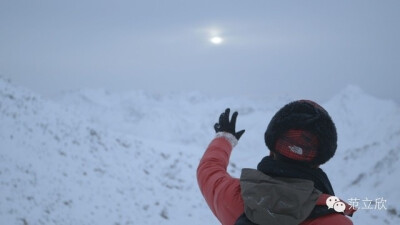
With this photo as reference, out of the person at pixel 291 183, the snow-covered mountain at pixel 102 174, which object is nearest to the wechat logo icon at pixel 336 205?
the person at pixel 291 183

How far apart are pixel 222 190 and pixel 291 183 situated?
46 cm

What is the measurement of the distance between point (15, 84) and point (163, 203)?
39.4 feet

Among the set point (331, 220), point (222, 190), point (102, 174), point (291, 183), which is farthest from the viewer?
point (102, 174)

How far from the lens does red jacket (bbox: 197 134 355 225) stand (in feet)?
4.92

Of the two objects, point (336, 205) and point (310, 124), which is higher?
point (310, 124)

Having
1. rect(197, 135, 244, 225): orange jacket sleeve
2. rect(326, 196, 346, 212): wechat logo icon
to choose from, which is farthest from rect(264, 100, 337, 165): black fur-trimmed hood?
rect(197, 135, 244, 225): orange jacket sleeve

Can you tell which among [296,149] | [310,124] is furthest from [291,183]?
[310,124]

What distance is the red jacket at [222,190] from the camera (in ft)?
4.92

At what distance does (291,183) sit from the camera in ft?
5.31

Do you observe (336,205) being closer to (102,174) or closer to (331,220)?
(331,220)

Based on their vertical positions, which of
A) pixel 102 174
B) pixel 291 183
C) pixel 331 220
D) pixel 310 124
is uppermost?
pixel 102 174

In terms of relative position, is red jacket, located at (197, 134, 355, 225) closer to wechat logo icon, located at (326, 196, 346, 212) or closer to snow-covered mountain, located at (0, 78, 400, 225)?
wechat logo icon, located at (326, 196, 346, 212)

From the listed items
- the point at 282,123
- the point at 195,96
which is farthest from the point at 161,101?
the point at 282,123

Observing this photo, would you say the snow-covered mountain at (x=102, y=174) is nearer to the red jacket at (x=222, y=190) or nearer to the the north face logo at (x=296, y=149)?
the red jacket at (x=222, y=190)
